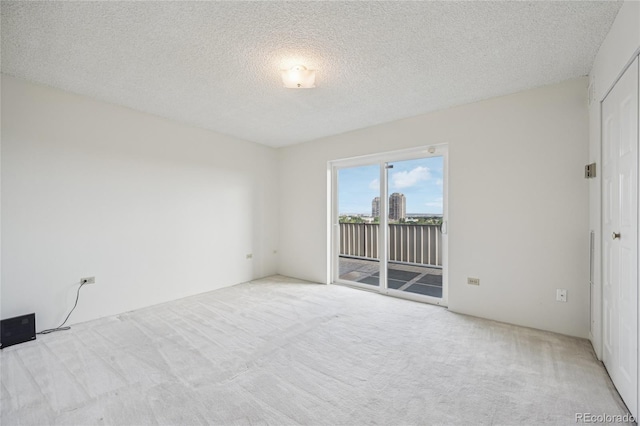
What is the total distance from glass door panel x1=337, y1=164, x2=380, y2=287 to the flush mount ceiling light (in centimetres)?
208

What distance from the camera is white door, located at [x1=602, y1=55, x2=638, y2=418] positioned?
1547 millimetres

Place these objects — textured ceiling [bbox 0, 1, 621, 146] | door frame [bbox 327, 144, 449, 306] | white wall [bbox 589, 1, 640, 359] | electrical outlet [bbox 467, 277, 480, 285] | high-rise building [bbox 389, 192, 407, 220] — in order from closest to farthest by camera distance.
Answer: white wall [bbox 589, 1, 640, 359]
textured ceiling [bbox 0, 1, 621, 146]
electrical outlet [bbox 467, 277, 480, 285]
door frame [bbox 327, 144, 449, 306]
high-rise building [bbox 389, 192, 407, 220]

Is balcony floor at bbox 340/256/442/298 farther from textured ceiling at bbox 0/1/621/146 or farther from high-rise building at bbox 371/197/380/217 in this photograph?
textured ceiling at bbox 0/1/621/146

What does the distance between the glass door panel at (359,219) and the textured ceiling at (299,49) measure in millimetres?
1363

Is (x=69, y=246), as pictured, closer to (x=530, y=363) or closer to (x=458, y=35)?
(x=458, y=35)

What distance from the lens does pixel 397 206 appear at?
389 cm

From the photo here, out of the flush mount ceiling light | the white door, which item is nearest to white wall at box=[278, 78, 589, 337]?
the white door

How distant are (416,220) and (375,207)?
0.67m

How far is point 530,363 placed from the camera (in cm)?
211

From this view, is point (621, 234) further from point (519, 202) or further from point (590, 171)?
point (519, 202)

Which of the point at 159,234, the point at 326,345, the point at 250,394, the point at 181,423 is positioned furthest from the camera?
the point at 159,234

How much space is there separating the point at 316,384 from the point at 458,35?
2.75 metres

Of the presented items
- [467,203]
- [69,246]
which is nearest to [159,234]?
[69,246]

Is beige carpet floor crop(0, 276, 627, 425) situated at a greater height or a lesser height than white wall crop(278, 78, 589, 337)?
lesser
